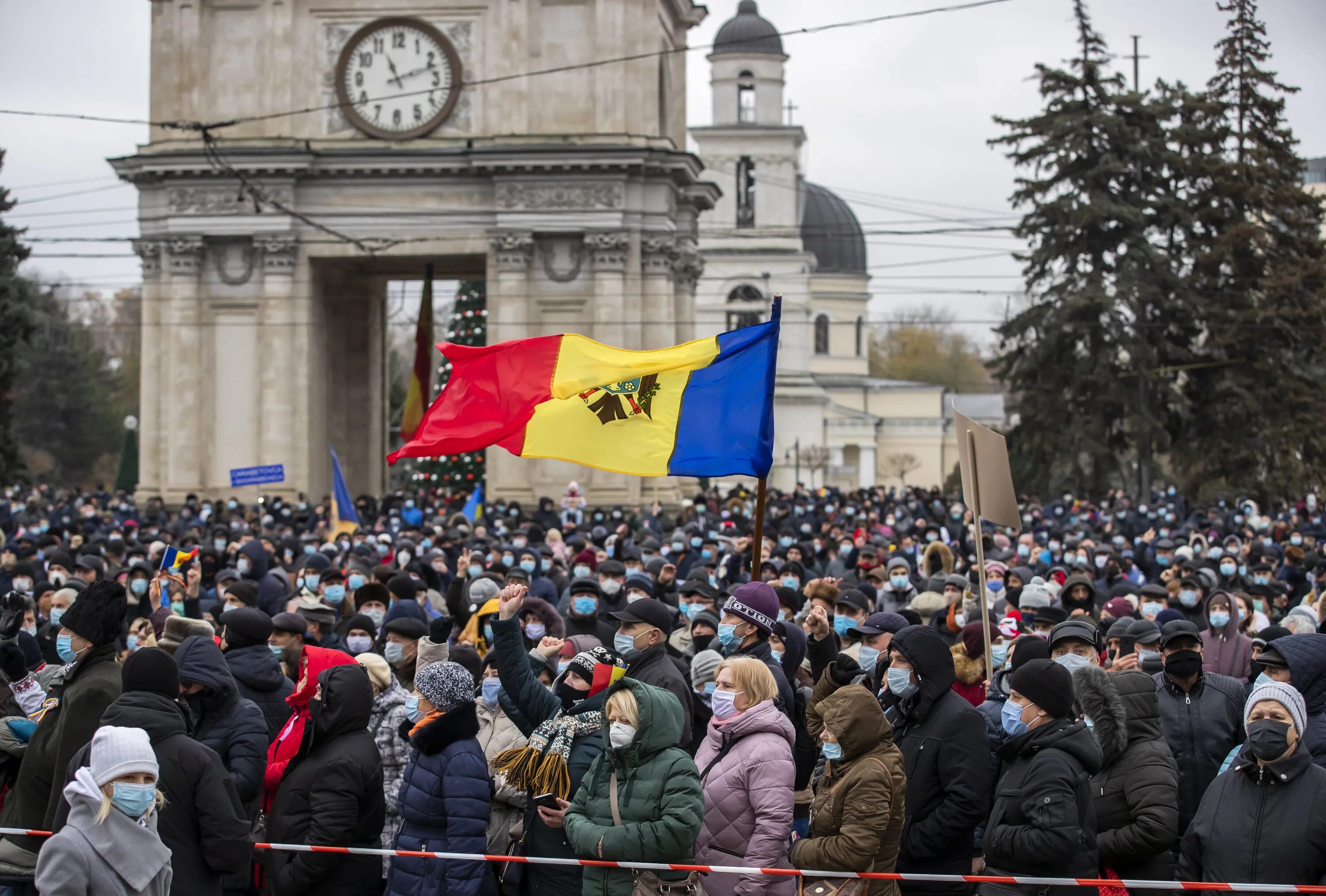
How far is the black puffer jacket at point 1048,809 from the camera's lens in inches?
282

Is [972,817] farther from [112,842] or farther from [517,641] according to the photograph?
[112,842]

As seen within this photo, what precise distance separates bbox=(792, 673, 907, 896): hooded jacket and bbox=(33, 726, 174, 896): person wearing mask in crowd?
9.23 feet

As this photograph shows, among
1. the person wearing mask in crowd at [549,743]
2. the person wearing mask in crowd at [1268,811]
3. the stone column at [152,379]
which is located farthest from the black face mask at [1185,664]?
the stone column at [152,379]

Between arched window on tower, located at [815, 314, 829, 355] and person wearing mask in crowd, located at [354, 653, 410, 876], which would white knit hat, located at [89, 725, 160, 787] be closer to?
person wearing mask in crowd, located at [354, 653, 410, 876]

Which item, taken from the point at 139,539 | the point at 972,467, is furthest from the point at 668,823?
the point at 139,539

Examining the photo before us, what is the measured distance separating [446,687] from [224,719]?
1.26 metres

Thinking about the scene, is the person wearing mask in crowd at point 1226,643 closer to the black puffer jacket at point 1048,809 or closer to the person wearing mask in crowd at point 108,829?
the black puffer jacket at point 1048,809

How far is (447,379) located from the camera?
4794cm

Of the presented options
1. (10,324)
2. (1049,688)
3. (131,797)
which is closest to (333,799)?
(131,797)

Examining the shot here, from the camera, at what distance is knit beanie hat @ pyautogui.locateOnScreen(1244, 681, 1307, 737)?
718 cm

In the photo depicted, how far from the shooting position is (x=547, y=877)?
8391 mm

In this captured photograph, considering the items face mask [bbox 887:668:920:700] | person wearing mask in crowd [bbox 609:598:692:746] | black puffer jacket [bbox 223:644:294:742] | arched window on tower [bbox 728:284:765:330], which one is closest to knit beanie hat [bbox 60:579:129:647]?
black puffer jacket [bbox 223:644:294:742]

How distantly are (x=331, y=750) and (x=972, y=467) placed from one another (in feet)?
14.7

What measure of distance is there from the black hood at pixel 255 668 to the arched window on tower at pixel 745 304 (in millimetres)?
78568
